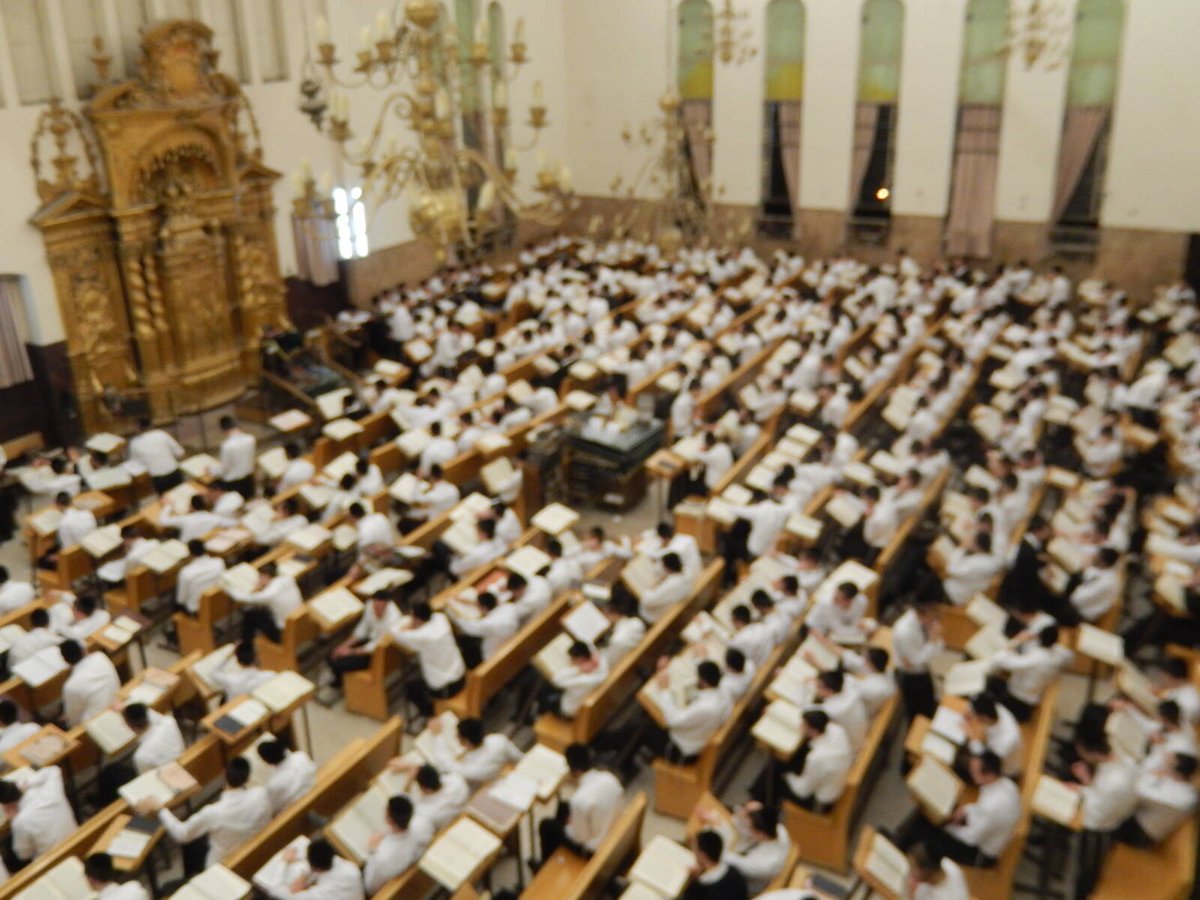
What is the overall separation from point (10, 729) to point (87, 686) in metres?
0.59

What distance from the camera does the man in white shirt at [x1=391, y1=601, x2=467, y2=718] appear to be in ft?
25.7

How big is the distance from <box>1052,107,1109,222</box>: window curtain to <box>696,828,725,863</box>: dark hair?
1583 centimetres

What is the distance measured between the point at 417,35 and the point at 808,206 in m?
15.3

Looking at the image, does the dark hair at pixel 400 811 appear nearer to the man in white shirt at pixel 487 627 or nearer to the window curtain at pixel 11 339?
the man in white shirt at pixel 487 627

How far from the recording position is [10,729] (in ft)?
22.9

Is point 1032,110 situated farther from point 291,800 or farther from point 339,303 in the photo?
point 291,800

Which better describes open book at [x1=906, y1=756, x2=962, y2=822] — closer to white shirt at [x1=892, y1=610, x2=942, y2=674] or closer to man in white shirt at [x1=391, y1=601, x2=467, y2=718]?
white shirt at [x1=892, y1=610, x2=942, y2=674]

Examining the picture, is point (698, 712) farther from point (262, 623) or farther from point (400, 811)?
point (262, 623)

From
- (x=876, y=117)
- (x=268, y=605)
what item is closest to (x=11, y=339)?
(x=268, y=605)

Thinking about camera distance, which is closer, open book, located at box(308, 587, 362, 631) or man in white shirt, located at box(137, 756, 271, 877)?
man in white shirt, located at box(137, 756, 271, 877)

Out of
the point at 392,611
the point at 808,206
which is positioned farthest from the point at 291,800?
the point at 808,206

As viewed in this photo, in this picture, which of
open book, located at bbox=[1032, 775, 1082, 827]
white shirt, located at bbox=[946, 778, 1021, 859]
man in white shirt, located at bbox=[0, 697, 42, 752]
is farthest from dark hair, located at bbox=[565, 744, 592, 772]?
man in white shirt, located at bbox=[0, 697, 42, 752]

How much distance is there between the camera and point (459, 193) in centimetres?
608

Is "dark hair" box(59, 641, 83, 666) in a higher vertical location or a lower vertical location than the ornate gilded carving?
lower
